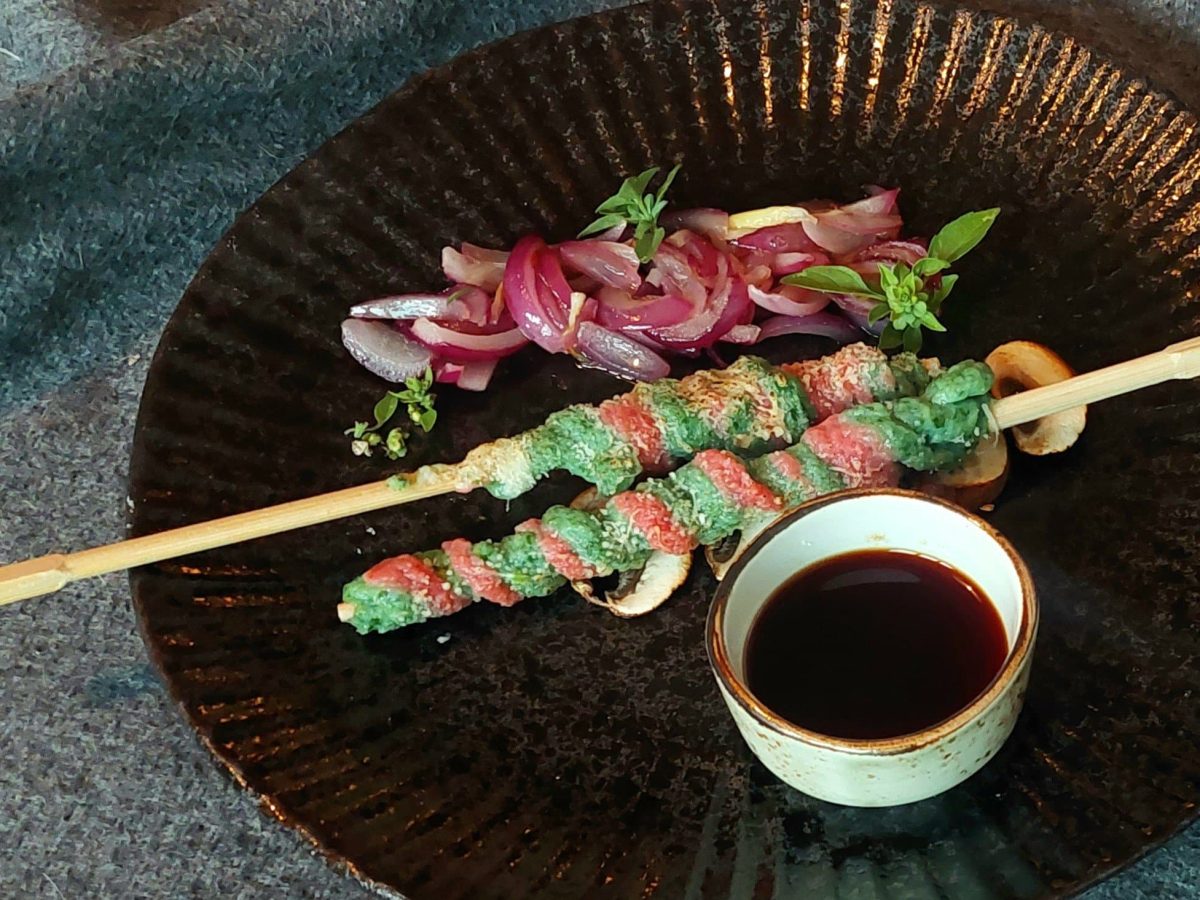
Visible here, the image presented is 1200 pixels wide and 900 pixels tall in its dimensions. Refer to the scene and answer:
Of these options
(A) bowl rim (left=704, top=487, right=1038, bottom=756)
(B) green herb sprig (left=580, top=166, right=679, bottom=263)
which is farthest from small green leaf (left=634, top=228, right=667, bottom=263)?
(A) bowl rim (left=704, top=487, right=1038, bottom=756)

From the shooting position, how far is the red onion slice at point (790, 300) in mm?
1827

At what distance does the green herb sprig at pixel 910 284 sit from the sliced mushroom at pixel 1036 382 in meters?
0.10

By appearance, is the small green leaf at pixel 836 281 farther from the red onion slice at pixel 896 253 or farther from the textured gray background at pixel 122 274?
the textured gray background at pixel 122 274

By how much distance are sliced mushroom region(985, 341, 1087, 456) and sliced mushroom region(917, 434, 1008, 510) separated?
0.06 metres

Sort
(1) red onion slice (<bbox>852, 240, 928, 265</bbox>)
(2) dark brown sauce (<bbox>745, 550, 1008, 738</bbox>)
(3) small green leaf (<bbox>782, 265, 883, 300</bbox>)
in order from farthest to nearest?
1. (1) red onion slice (<bbox>852, 240, 928, 265</bbox>)
2. (3) small green leaf (<bbox>782, 265, 883, 300</bbox>)
3. (2) dark brown sauce (<bbox>745, 550, 1008, 738</bbox>)

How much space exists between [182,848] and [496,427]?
696 millimetres

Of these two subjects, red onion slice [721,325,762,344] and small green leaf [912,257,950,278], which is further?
red onion slice [721,325,762,344]

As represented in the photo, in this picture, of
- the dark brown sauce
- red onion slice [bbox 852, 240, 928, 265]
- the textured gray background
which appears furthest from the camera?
red onion slice [bbox 852, 240, 928, 265]

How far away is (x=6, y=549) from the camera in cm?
188

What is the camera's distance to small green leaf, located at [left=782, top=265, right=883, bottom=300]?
1.73m

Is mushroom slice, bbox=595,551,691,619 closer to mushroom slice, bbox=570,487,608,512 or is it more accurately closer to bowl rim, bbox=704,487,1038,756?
mushroom slice, bbox=570,487,608,512

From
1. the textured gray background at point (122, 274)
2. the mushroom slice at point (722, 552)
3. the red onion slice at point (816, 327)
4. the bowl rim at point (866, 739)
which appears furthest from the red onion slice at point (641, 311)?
the textured gray background at point (122, 274)

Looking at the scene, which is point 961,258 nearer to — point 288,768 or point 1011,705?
point 1011,705

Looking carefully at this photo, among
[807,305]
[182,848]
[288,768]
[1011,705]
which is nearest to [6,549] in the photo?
[182,848]
